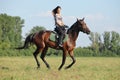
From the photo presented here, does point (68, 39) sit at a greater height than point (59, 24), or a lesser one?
lesser

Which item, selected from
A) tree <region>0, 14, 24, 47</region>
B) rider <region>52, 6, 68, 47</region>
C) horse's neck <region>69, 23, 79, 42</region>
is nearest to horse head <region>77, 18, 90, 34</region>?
horse's neck <region>69, 23, 79, 42</region>

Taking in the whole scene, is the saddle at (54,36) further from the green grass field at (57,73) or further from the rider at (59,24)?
the green grass field at (57,73)

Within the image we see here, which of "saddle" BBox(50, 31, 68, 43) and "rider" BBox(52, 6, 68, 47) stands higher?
"rider" BBox(52, 6, 68, 47)

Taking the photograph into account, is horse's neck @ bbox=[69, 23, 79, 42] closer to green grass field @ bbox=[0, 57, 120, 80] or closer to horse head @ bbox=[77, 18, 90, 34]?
horse head @ bbox=[77, 18, 90, 34]

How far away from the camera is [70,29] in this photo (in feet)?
54.9

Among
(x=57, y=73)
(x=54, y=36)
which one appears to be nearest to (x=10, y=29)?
(x=54, y=36)

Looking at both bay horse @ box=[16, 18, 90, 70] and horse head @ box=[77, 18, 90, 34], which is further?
horse head @ box=[77, 18, 90, 34]

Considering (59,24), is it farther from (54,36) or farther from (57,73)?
(57,73)

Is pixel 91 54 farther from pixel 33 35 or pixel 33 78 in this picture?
pixel 33 78

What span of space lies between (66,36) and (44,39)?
1.19 meters

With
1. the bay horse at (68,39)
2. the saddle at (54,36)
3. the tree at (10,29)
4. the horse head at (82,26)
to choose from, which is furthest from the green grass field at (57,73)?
the tree at (10,29)

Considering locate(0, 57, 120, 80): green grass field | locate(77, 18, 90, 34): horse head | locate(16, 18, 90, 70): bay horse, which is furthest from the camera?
locate(77, 18, 90, 34): horse head

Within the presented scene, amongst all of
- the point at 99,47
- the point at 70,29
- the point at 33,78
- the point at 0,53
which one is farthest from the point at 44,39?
the point at 99,47

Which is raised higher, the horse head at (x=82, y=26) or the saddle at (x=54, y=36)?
the horse head at (x=82, y=26)
